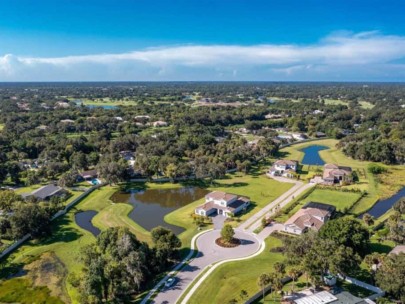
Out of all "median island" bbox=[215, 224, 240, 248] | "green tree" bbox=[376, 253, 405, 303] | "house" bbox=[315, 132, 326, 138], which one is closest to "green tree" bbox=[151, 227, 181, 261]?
"median island" bbox=[215, 224, 240, 248]

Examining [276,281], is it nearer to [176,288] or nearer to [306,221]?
[176,288]

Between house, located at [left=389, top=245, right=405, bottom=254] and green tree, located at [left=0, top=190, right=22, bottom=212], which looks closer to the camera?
house, located at [left=389, top=245, right=405, bottom=254]

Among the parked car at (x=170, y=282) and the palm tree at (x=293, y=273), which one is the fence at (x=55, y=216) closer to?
the parked car at (x=170, y=282)

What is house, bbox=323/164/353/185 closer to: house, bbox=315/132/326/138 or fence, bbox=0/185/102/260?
fence, bbox=0/185/102/260

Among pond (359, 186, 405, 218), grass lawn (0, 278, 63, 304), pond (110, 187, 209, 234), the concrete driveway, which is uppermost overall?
pond (359, 186, 405, 218)

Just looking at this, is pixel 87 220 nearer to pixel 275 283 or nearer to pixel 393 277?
pixel 275 283

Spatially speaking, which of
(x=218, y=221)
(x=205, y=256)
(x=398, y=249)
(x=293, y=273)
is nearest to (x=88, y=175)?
(x=218, y=221)
